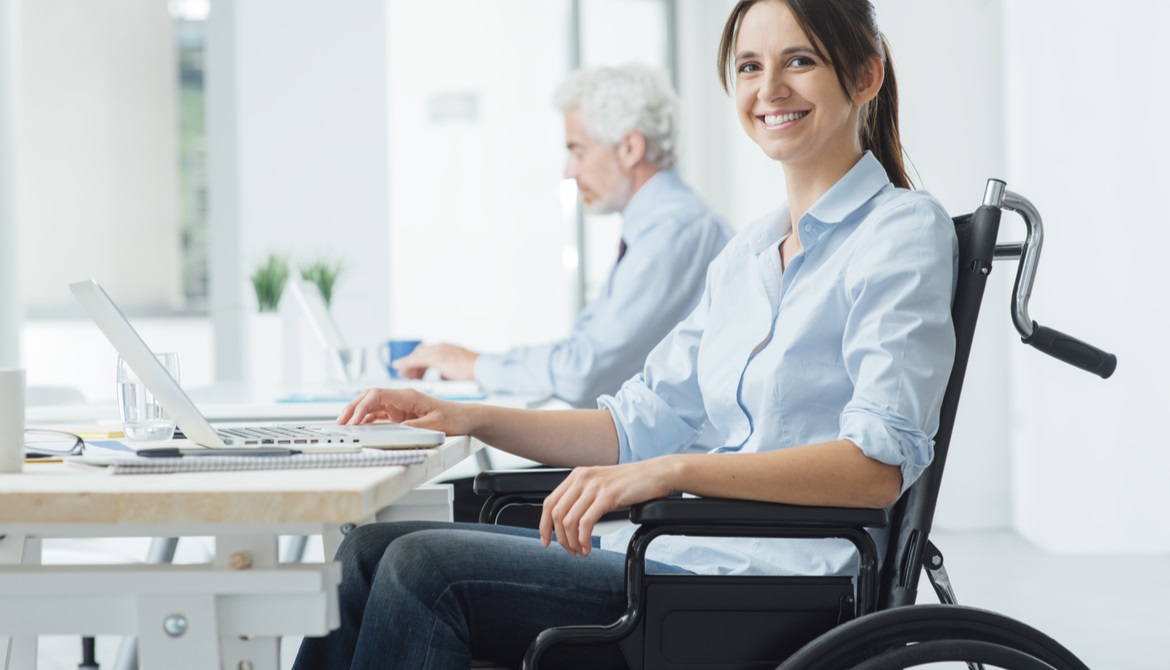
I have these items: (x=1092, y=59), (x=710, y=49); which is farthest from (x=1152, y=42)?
(x=710, y=49)

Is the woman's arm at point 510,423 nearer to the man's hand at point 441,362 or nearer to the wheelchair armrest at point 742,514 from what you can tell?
the wheelchair armrest at point 742,514

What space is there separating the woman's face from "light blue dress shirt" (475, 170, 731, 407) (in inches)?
49.8

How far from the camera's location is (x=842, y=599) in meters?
1.16

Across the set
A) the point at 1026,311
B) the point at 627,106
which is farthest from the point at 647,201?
the point at 1026,311

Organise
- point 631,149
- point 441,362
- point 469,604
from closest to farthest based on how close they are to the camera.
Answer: point 469,604 → point 441,362 → point 631,149

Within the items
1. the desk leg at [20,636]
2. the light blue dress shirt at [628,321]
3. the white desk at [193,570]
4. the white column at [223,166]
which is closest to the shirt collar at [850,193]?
the white desk at [193,570]

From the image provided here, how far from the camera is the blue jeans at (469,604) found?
1135mm

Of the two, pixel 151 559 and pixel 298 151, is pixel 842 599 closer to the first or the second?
pixel 151 559

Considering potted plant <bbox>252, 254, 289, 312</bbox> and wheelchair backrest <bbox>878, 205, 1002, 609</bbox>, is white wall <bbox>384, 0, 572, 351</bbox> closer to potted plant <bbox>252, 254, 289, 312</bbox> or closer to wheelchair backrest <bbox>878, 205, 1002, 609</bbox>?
potted plant <bbox>252, 254, 289, 312</bbox>

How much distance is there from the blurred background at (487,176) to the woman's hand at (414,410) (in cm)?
158

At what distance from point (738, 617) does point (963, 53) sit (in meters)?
3.88

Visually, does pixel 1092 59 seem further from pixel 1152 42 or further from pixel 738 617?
pixel 738 617

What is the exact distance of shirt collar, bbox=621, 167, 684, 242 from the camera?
2.81 m

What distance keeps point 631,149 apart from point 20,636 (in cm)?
185
